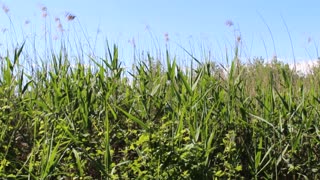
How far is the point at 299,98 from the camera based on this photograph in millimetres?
3205

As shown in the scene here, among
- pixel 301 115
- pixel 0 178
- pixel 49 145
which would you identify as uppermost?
pixel 301 115

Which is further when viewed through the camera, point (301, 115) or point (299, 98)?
point (299, 98)

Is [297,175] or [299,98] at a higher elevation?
[299,98]

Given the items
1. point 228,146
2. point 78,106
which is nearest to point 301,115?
point 228,146

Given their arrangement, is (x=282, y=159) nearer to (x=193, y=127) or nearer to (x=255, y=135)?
(x=255, y=135)

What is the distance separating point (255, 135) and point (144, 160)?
0.71 metres

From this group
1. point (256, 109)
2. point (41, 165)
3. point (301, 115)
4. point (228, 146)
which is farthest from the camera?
point (256, 109)

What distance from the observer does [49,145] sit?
2.39m

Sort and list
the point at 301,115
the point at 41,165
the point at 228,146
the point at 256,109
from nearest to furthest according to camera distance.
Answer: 1. the point at 41,165
2. the point at 228,146
3. the point at 301,115
4. the point at 256,109

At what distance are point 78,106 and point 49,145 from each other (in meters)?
0.54

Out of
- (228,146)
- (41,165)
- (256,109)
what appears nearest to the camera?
(41,165)

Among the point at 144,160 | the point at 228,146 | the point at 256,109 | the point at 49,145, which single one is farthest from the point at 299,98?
the point at 49,145

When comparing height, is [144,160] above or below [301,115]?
below

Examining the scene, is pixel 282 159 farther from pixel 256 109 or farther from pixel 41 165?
pixel 41 165
